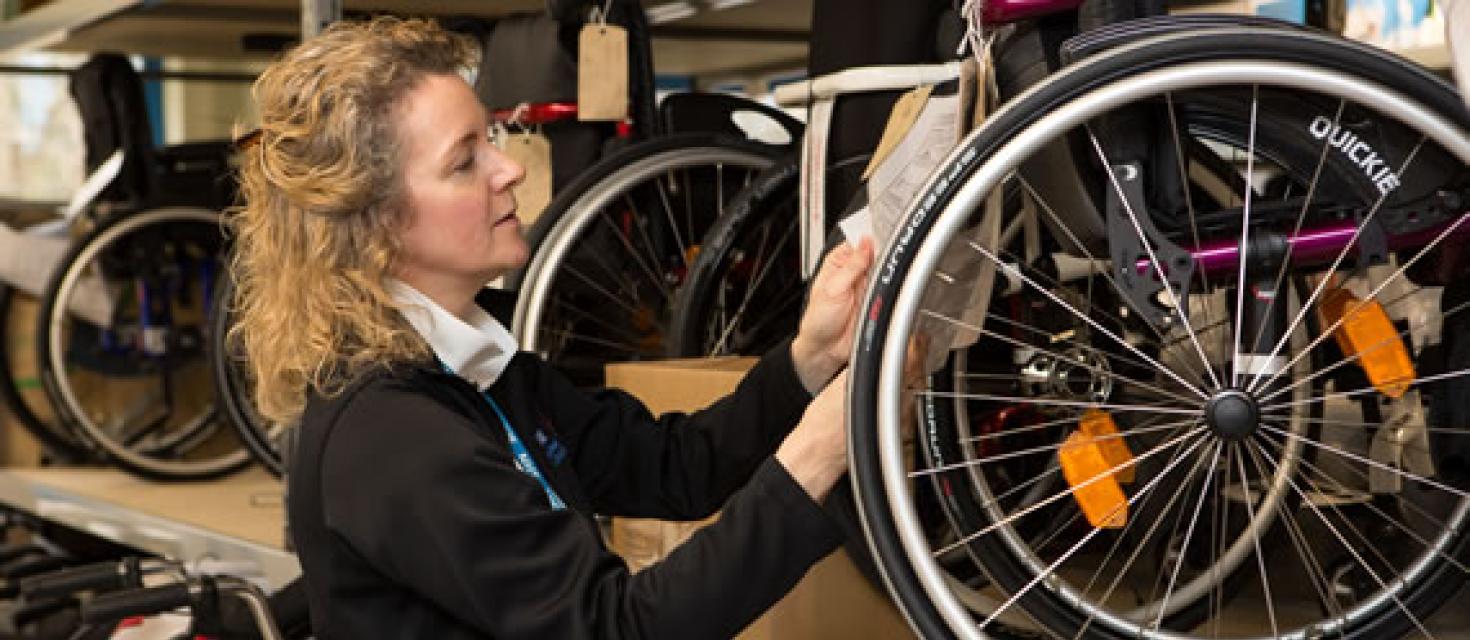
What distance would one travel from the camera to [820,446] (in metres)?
1.18

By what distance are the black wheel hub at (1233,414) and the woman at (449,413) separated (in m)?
0.25

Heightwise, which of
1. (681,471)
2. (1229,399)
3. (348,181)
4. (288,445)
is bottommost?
(288,445)

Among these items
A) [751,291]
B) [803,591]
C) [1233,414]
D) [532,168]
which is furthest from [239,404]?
[1233,414]

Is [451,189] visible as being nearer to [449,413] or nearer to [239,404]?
[449,413]

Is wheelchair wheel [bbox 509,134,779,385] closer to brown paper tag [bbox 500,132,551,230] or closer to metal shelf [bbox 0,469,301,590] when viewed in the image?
brown paper tag [bbox 500,132,551,230]

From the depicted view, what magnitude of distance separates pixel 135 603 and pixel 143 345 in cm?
181

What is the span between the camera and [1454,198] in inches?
46.8

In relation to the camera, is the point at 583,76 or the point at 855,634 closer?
the point at 855,634

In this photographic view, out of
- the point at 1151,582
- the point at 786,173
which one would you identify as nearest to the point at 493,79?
the point at 786,173

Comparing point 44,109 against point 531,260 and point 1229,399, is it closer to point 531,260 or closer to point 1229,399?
point 531,260

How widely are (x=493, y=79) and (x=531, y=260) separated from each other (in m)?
0.30

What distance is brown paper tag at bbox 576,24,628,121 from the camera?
2.14 m

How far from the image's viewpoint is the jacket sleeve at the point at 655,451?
1462mm

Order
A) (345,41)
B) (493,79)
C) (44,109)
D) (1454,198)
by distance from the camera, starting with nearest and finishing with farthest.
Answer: (1454,198)
(345,41)
(493,79)
(44,109)
